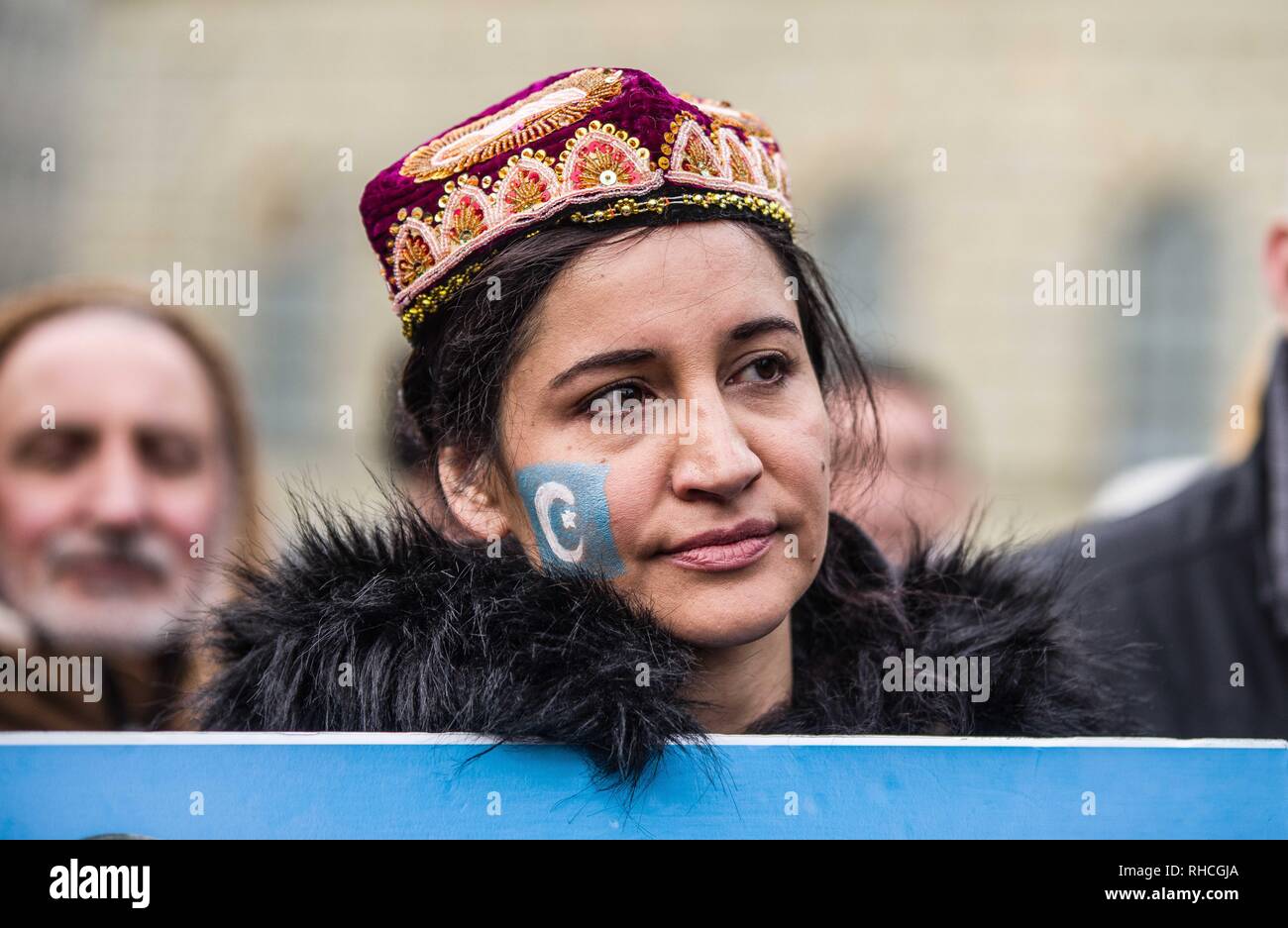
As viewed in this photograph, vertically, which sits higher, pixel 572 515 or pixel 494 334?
pixel 494 334

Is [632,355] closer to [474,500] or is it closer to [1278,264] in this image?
[474,500]

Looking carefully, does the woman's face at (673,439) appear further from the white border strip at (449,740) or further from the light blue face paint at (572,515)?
the white border strip at (449,740)

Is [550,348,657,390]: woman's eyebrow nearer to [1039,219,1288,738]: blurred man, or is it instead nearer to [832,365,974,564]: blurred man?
[832,365,974,564]: blurred man

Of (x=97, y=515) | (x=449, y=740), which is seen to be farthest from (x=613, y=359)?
(x=97, y=515)

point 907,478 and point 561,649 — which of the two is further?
point 907,478

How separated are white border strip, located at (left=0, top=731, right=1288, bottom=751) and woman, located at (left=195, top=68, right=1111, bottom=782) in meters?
0.08

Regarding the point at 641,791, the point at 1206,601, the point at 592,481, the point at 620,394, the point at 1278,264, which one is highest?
the point at 1278,264

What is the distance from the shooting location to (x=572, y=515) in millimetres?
2141

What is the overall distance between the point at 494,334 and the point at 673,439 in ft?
1.12

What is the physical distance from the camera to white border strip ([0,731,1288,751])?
1989 millimetres

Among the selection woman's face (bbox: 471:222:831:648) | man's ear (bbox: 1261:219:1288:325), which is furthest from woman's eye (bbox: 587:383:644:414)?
man's ear (bbox: 1261:219:1288:325)

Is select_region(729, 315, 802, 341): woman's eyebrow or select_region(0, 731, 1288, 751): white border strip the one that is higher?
select_region(729, 315, 802, 341): woman's eyebrow

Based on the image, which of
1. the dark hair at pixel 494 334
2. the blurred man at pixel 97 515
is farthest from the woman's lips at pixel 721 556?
the blurred man at pixel 97 515
